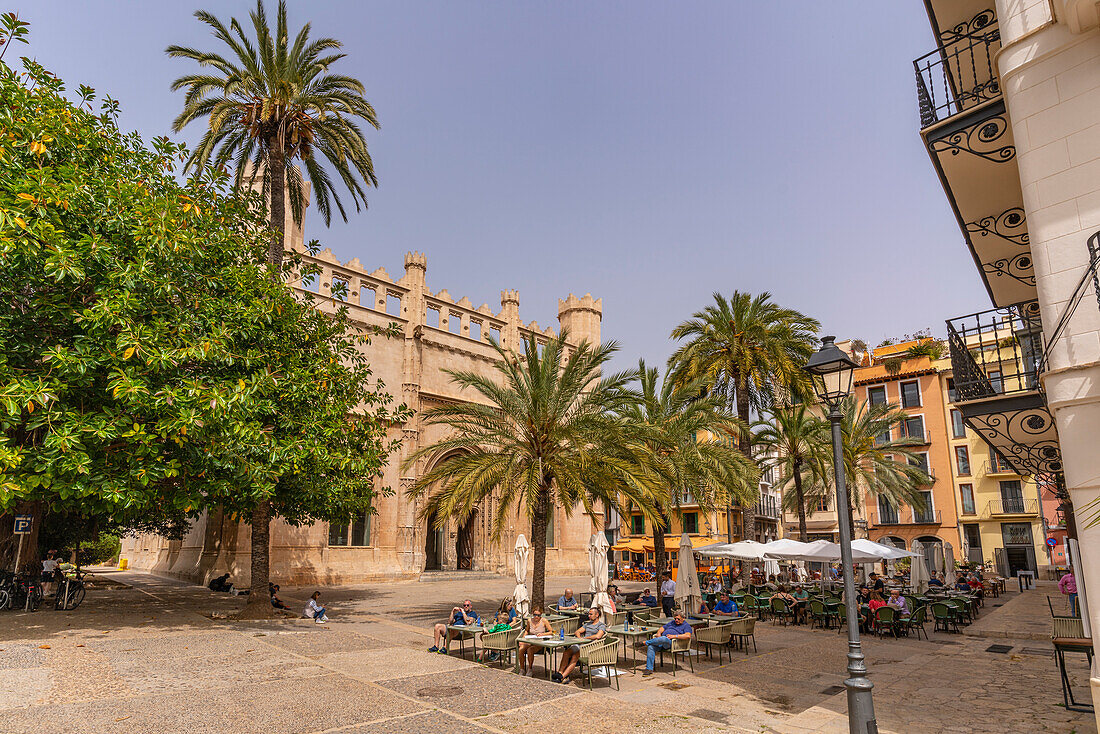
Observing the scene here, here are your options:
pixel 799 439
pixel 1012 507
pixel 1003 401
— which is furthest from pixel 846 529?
pixel 1012 507

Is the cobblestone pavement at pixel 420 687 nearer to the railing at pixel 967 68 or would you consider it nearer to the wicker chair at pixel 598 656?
the wicker chair at pixel 598 656

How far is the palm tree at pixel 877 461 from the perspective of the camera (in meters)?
25.8

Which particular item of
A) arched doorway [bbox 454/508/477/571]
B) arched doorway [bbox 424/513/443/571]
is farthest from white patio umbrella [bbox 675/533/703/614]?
arched doorway [bbox 424/513/443/571]

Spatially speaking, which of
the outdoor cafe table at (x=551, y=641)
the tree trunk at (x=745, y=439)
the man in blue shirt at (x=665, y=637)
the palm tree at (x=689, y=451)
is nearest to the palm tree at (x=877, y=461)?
the tree trunk at (x=745, y=439)

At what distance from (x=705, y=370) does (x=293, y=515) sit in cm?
1434

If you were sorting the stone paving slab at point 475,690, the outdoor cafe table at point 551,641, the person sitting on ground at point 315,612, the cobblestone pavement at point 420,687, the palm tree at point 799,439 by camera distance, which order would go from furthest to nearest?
the palm tree at point 799,439 < the person sitting on ground at point 315,612 < the outdoor cafe table at point 551,641 < the stone paving slab at point 475,690 < the cobblestone pavement at point 420,687

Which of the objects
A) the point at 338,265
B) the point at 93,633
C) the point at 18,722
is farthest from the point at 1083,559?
the point at 338,265

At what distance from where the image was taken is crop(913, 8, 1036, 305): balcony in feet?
25.7

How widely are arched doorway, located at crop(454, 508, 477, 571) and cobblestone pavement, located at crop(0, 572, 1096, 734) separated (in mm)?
18377

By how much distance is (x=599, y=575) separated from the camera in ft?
47.1

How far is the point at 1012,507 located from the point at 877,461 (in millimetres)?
12800

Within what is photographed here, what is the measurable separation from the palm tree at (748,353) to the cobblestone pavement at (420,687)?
31.9ft

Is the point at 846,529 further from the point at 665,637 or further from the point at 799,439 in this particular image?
the point at 799,439

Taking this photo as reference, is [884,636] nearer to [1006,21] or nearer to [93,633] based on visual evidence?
[1006,21]
